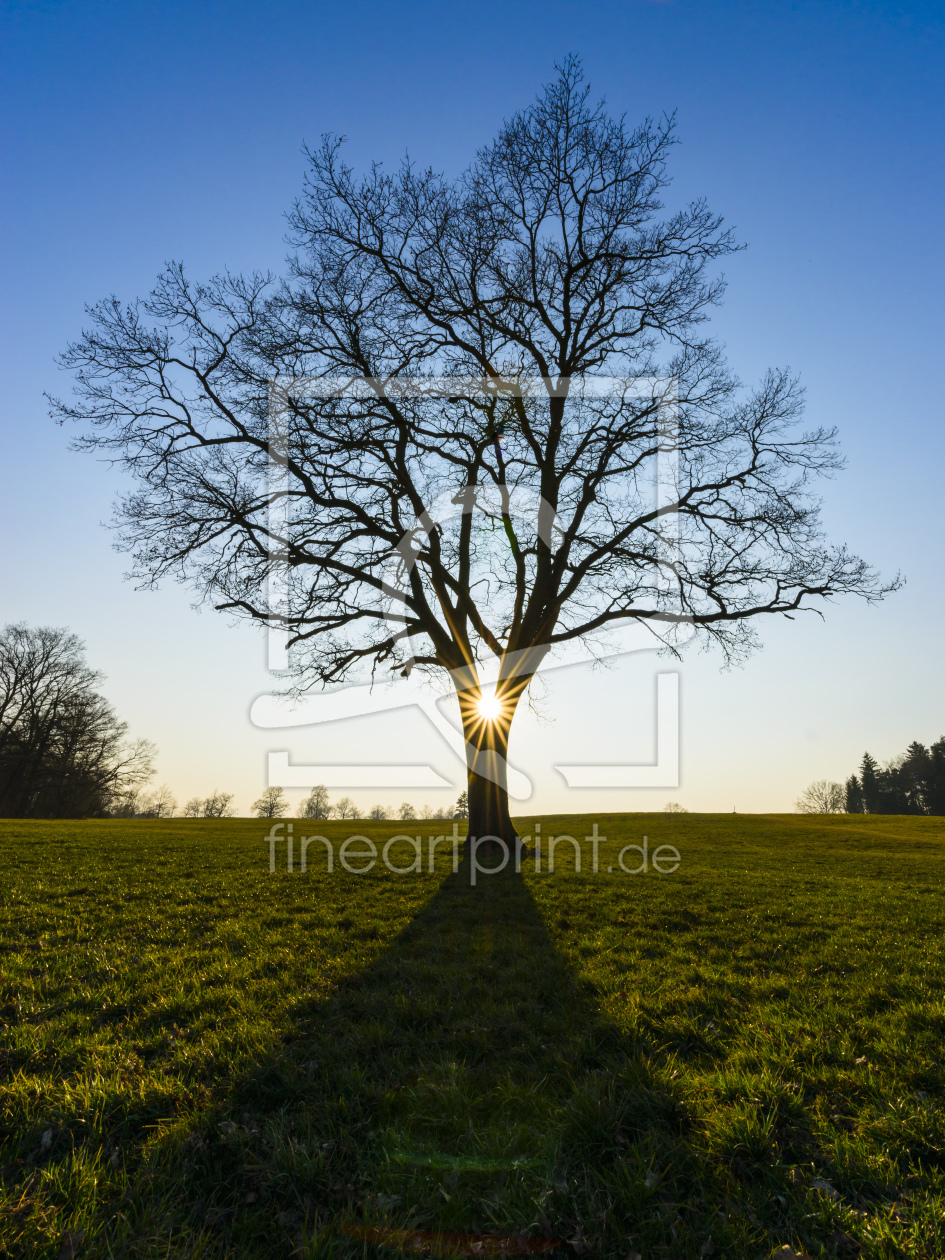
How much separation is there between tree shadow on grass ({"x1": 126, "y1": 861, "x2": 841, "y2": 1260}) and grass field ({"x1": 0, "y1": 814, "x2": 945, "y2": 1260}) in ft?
0.04

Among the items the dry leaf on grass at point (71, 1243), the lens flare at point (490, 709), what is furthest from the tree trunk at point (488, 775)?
the dry leaf on grass at point (71, 1243)

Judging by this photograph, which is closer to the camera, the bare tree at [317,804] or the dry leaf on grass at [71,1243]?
the dry leaf on grass at [71,1243]

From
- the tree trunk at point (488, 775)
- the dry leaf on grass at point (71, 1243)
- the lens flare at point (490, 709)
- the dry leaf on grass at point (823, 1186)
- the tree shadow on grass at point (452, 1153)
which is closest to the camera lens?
the dry leaf on grass at point (71, 1243)

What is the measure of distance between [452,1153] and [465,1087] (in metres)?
0.64

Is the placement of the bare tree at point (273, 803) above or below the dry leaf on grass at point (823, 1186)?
below

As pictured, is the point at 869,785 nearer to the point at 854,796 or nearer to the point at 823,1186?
the point at 854,796

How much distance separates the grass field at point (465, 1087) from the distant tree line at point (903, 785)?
83823 mm

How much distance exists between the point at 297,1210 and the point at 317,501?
14488 millimetres

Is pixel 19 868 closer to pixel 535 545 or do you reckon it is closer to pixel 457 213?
pixel 535 545

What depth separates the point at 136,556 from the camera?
1451 cm

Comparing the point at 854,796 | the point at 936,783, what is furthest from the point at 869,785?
the point at 936,783

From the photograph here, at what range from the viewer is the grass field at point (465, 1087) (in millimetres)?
2719

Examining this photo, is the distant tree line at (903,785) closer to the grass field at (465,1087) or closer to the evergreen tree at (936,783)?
the evergreen tree at (936,783)

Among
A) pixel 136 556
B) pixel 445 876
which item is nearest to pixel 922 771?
pixel 445 876
